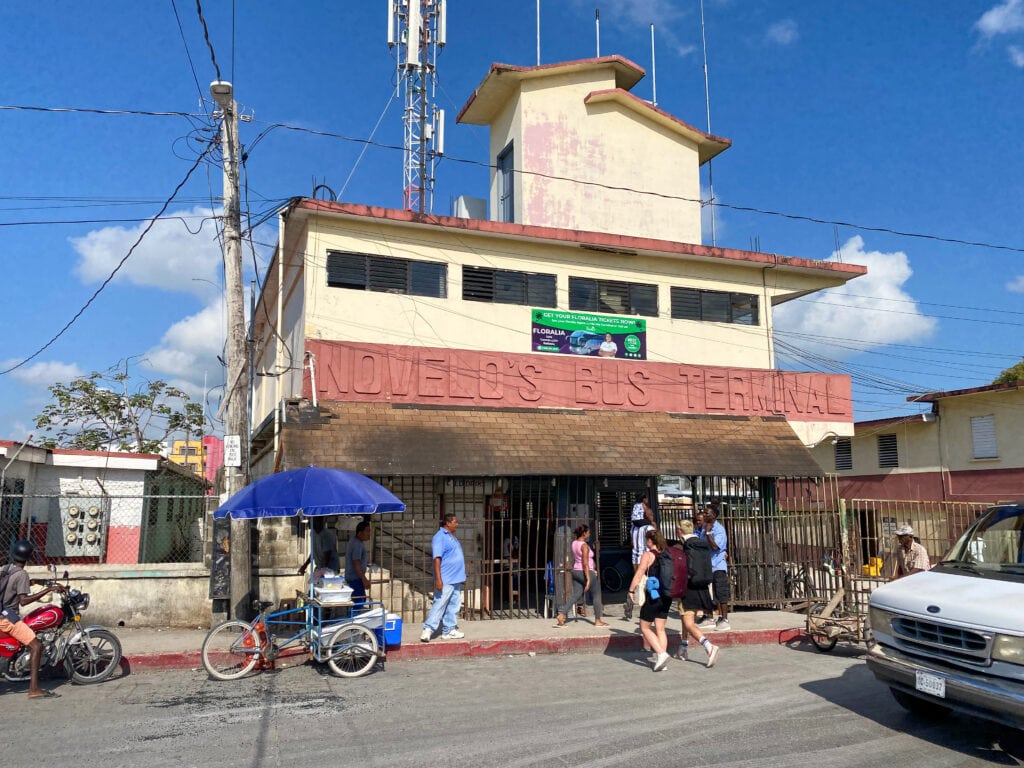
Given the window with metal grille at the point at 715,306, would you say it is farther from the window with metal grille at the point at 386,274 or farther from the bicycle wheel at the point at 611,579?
the bicycle wheel at the point at 611,579

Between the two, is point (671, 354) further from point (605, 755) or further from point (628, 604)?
point (605, 755)

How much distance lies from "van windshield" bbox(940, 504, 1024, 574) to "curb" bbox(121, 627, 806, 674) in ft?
13.4

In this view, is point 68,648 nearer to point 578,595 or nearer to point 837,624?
point 578,595

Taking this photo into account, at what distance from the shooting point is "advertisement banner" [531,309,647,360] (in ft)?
51.3

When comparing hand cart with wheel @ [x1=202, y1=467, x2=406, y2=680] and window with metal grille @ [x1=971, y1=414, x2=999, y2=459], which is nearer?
hand cart with wheel @ [x1=202, y1=467, x2=406, y2=680]

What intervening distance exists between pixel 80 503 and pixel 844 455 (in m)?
24.6

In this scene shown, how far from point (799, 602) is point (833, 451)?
16.9 meters

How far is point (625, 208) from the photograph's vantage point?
1839cm

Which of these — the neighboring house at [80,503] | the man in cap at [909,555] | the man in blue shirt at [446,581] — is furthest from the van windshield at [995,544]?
the neighboring house at [80,503]

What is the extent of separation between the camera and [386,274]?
48.0 ft

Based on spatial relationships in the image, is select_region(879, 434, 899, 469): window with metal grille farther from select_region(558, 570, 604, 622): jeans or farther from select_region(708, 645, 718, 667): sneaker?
select_region(708, 645, 718, 667): sneaker

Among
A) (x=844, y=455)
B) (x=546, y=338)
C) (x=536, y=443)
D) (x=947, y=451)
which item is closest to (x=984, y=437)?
(x=947, y=451)

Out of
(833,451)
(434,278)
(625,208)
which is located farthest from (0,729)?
(833,451)

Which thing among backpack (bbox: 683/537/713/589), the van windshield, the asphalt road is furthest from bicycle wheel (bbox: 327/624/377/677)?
the van windshield
